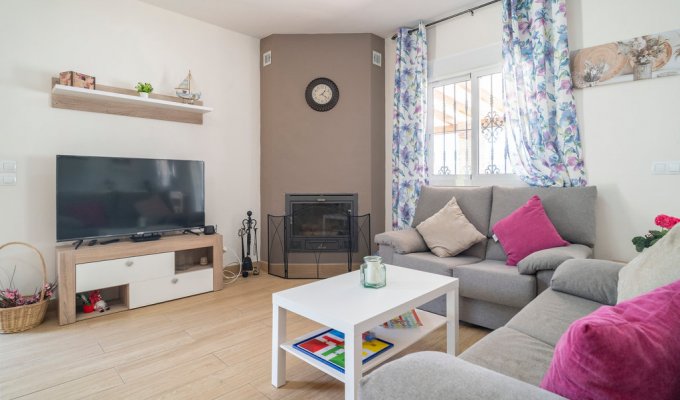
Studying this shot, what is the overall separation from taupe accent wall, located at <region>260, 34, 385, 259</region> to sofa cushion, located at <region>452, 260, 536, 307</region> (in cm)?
178

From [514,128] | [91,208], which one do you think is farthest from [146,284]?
[514,128]

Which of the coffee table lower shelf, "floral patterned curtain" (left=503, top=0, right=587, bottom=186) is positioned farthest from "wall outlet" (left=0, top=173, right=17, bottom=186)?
"floral patterned curtain" (left=503, top=0, right=587, bottom=186)

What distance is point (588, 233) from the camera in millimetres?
2609

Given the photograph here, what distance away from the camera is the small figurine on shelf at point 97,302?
283 centimetres

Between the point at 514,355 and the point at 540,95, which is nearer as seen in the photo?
the point at 514,355

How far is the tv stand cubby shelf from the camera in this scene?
264 cm

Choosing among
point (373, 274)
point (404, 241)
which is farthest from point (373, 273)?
point (404, 241)

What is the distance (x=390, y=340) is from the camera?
1859mm

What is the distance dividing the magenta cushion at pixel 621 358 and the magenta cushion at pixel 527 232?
201 cm

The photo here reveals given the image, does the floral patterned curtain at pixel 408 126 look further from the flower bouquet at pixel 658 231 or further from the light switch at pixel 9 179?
the light switch at pixel 9 179

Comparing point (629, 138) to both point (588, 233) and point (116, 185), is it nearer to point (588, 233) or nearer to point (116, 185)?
Result: point (588, 233)

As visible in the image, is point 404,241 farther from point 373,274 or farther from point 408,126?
point 408,126

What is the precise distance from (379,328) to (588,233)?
5.83ft

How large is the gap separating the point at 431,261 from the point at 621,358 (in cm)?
216
